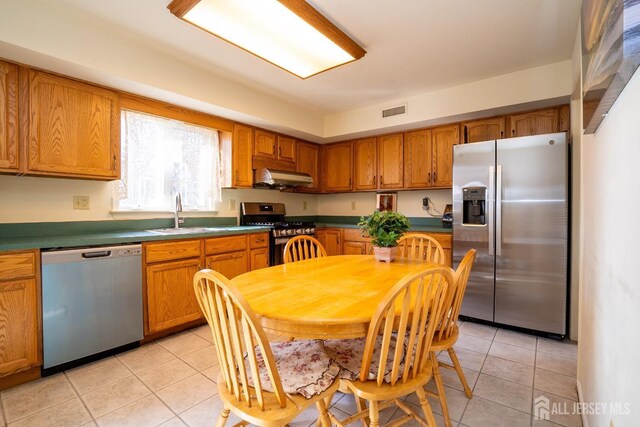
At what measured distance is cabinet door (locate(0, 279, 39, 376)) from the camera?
70.5 inches

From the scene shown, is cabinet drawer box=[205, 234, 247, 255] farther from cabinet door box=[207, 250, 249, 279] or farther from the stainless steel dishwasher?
the stainless steel dishwasher

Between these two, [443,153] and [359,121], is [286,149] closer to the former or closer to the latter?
[359,121]

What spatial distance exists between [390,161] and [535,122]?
159 centimetres

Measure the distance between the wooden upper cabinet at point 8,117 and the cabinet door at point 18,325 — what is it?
0.80m

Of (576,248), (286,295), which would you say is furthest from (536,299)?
(286,295)

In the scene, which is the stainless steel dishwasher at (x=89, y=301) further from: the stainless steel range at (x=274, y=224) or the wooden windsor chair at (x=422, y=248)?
the wooden windsor chair at (x=422, y=248)

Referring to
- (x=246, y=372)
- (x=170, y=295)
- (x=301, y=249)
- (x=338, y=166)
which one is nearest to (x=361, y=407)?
(x=246, y=372)

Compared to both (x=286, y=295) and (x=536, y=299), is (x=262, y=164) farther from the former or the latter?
(x=536, y=299)

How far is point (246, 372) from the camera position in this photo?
3.57ft

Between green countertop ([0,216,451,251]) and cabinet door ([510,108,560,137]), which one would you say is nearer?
green countertop ([0,216,451,251])

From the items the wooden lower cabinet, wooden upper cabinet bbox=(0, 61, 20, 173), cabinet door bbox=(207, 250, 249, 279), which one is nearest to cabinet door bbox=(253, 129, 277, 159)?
cabinet door bbox=(207, 250, 249, 279)

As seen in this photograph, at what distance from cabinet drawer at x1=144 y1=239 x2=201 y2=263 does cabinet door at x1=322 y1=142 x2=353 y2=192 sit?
2331 mm

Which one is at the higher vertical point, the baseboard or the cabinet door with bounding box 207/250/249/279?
the cabinet door with bounding box 207/250/249/279

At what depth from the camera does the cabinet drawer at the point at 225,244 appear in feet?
9.34
